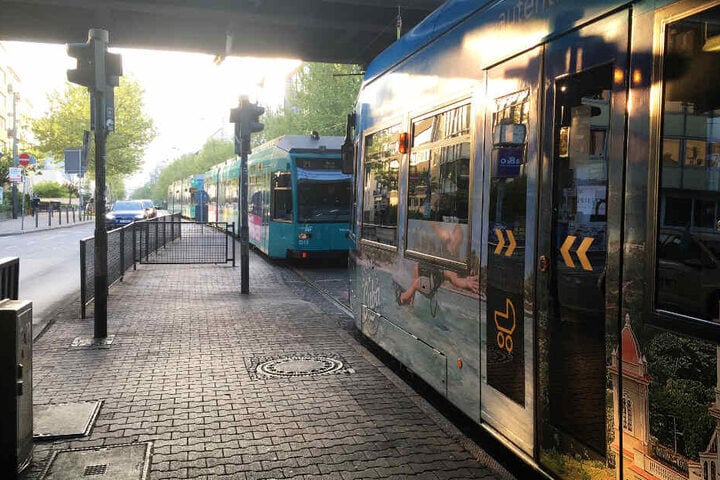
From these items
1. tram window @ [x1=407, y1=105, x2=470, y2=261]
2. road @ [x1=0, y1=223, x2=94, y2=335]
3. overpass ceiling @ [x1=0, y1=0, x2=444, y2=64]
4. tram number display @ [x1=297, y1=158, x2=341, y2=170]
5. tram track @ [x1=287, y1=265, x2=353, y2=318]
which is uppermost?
overpass ceiling @ [x1=0, y1=0, x2=444, y2=64]

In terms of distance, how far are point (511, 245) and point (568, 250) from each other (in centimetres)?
59

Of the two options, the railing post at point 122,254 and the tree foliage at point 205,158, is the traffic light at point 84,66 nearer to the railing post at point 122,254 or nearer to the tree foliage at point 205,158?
the railing post at point 122,254

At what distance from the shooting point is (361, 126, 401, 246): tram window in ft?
20.7

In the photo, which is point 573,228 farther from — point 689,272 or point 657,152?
point 689,272

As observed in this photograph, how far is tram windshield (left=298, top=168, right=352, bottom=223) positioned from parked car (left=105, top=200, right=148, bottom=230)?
1888cm

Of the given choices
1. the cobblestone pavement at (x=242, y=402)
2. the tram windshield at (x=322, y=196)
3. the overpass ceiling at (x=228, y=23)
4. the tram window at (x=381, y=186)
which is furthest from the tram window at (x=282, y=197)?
the tram window at (x=381, y=186)

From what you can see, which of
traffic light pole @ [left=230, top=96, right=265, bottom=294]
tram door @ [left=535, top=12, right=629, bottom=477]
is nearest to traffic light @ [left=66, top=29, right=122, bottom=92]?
traffic light pole @ [left=230, top=96, right=265, bottom=294]

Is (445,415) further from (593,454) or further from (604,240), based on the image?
(604,240)

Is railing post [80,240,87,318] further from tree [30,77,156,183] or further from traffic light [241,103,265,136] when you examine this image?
tree [30,77,156,183]

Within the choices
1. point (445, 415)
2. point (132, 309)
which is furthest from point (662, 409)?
point (132, 309)

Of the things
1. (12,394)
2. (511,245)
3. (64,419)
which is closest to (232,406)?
(64,419)

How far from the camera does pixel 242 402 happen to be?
5758 millimetres

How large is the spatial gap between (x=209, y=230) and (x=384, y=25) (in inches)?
276

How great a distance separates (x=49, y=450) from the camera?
4.62 metres
